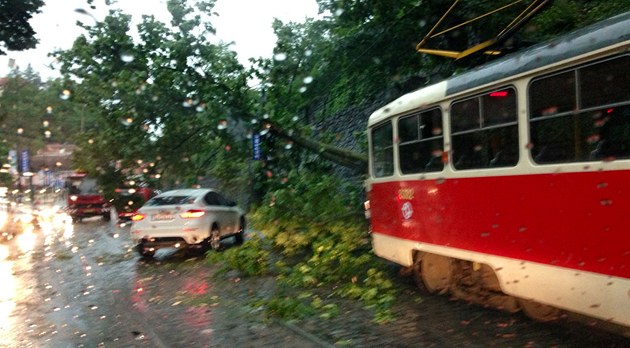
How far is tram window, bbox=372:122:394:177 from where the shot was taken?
8.16 metres

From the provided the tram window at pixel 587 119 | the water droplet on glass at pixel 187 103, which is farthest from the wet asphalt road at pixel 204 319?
the water droplet on glass at pixel 187 103

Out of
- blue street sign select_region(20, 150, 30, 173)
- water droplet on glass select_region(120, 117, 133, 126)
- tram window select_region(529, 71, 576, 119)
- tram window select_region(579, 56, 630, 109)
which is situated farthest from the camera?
blue street sign select_region(20, 150, 30, 173)

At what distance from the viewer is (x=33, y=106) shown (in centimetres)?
3091

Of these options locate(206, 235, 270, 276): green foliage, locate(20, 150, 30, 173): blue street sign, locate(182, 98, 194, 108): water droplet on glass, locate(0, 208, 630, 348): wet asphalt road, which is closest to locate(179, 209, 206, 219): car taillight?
locate(0, 208, 630, 348): wet asphalt road

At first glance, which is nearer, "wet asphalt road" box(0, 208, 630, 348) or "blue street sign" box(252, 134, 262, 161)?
"wet asphalt road" box(0, 208, 630, 348)

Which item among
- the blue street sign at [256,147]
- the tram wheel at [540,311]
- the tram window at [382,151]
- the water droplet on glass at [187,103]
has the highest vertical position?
the water droplet on glass at [187,103]

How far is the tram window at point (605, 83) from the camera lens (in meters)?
4.23

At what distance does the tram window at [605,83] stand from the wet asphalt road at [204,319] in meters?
2.30

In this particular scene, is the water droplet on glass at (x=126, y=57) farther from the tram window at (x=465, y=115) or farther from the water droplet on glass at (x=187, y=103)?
the tram window at (x=465, y=115)

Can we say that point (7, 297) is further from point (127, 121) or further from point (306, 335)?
point (127, 121)

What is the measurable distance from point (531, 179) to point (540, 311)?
1652 millimetres

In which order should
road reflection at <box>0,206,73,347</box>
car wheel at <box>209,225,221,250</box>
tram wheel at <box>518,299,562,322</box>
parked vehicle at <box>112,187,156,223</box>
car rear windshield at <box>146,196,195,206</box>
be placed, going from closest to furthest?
tram wheel at <box>518,299,562,322</box>, road reflection at <box>0,206,73,347</box>, car rear windshield at <box>146,196,195,206</box>, car wheel at <box>209,225,221,250</box>, parked vehicle at <box>112,187,156,223</box>

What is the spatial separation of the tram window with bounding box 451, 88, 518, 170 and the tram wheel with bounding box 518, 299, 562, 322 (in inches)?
62.0

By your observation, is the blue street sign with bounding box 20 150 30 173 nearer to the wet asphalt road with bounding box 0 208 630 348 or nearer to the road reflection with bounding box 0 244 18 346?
the road reflection with bounding box 0 244 18 346
